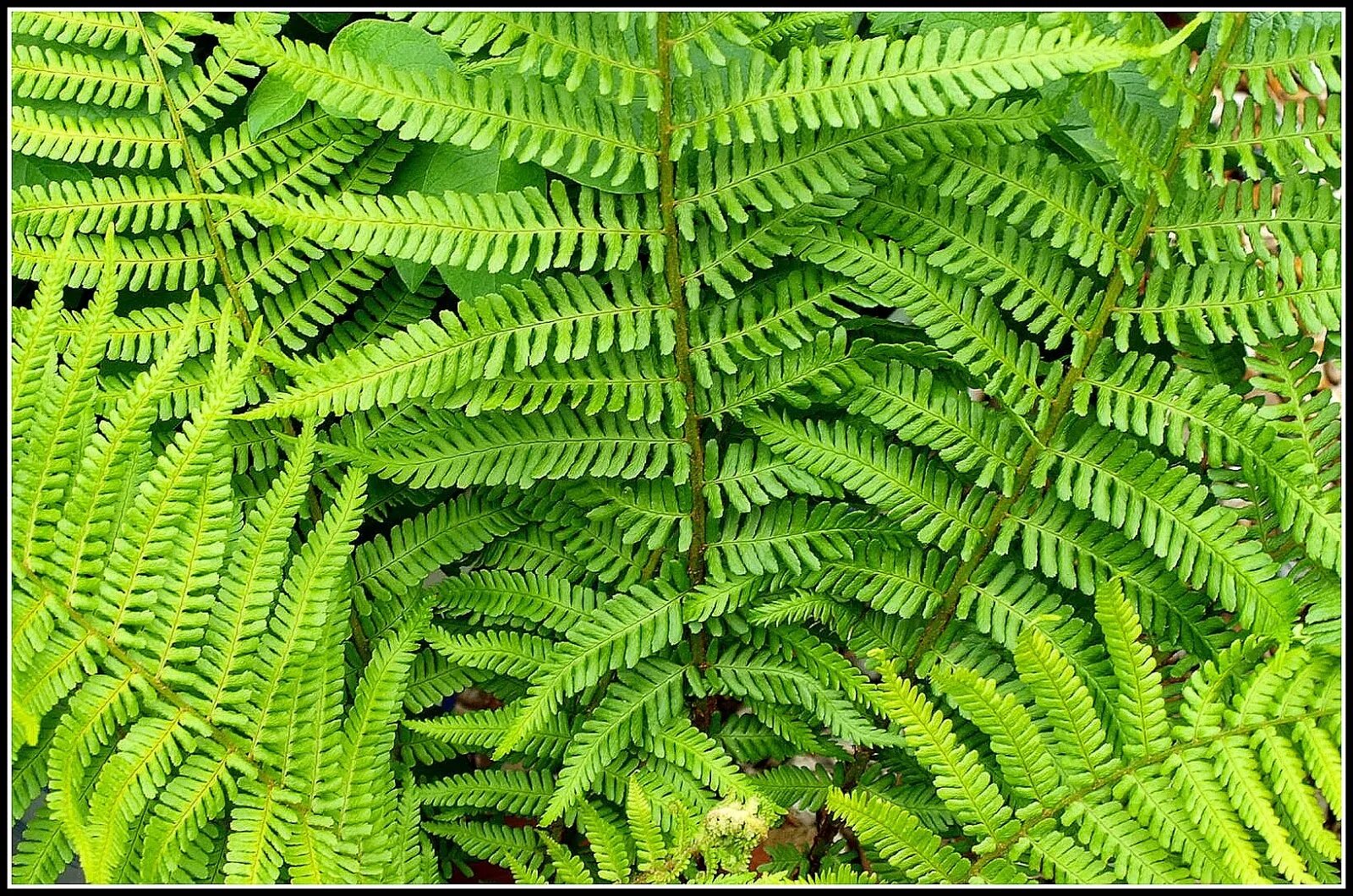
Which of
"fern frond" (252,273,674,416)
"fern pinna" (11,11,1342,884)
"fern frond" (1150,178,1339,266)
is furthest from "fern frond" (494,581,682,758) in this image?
"fern frond" (1150,178,1339,266)

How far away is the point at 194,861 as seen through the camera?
2.76 ft

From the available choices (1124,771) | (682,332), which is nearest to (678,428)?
(682,332)

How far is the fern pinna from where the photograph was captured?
2.43 ft

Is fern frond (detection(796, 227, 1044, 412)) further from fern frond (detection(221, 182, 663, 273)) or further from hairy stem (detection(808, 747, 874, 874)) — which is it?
hairy stem (detection(808, 747, 874, 874))

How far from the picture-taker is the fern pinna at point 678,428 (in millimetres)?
740

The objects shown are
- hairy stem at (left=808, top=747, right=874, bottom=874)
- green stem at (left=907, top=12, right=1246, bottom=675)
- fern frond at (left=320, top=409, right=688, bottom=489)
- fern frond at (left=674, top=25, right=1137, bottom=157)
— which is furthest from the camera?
hairy stem at (left=808, top=747, right=874, bottom=874)

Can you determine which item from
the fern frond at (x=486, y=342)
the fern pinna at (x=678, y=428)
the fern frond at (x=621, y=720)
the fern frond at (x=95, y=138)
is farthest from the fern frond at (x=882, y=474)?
the fern frond at (x=95, y=138)

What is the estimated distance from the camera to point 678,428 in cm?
91

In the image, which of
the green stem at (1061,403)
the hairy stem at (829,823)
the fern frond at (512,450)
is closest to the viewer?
the green stem at (1061,403)

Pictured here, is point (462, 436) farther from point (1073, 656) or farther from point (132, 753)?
point (1073, 656)

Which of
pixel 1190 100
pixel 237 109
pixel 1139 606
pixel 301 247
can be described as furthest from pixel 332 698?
pixel 1190 100

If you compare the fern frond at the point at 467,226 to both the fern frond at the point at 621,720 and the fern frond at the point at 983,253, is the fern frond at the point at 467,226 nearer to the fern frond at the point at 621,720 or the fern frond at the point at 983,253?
the fern frond at the point at 983,253

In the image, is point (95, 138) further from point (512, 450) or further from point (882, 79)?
point (882, 79)

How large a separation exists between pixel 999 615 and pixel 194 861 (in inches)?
26.9
